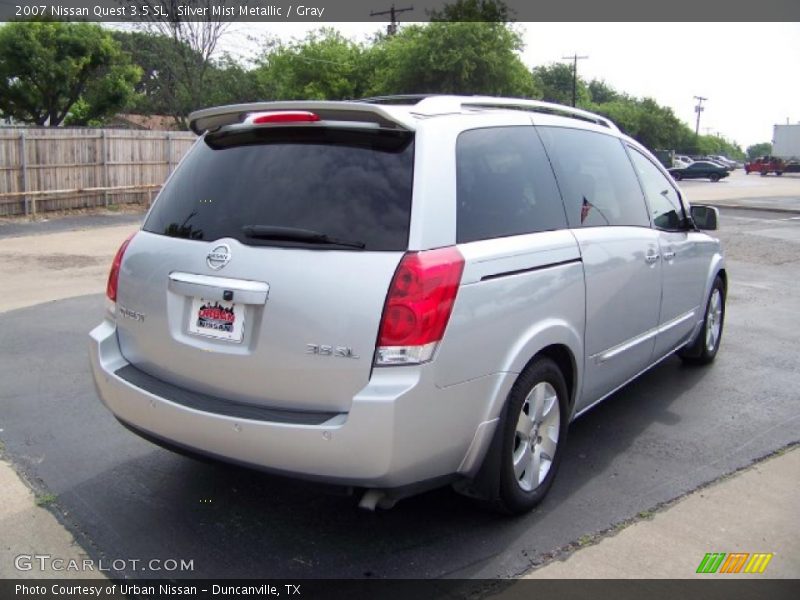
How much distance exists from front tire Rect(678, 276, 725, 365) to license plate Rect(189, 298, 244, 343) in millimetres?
4003

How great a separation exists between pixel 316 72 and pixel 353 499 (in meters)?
36.4

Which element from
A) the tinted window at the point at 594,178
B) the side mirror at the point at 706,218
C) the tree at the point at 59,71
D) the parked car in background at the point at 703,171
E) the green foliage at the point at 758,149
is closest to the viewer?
the tinted window at the point at 594,178

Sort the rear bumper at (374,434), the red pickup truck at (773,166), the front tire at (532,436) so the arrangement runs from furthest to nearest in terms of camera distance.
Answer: the red pickup truck at (773,166)
the front tire at (532,436)
the rear bumper at (374,434)

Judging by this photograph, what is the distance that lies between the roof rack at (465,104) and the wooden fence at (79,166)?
47.5 ft

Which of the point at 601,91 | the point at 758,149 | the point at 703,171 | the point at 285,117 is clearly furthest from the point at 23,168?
the point at 758,149

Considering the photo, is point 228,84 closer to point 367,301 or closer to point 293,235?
point 293,235

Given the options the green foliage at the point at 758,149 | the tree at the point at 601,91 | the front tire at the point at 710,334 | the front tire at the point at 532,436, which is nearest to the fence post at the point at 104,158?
the front tire at the point at 710,334

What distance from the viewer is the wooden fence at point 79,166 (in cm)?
1598

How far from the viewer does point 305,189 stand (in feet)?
10.1

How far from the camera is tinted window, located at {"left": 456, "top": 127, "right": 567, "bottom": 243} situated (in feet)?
10.5

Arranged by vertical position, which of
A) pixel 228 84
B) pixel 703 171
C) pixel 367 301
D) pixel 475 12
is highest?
pixel 475 12

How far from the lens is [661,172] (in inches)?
207

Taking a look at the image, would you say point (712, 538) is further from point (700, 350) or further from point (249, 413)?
point (700, 350)

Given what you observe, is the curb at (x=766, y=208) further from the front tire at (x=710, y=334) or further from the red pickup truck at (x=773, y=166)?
the red pickup truck at (x=773, y=166)
